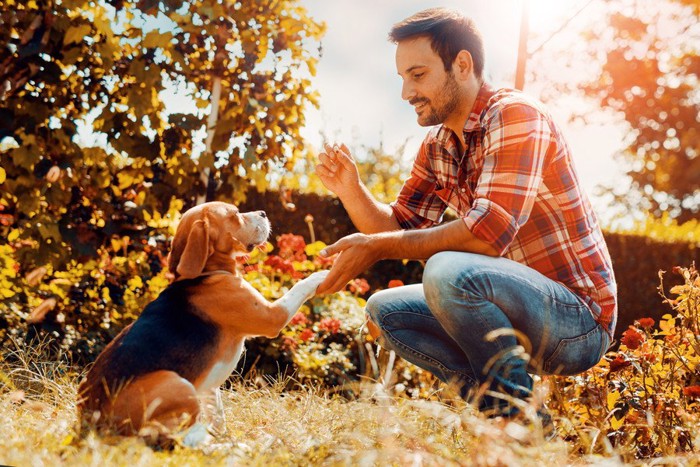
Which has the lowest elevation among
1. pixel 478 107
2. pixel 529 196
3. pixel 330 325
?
pixel 330 325

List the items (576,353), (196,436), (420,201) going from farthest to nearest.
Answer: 1. (420,201)
2. (576,353)
3. (196,436)

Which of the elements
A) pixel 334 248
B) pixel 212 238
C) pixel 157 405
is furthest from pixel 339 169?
pixel 157 405

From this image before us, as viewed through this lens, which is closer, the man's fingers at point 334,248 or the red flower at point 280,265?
the man's fingers at point 334,248

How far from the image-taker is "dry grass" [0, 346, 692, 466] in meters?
2.57

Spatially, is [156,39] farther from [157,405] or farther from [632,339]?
[632,339]

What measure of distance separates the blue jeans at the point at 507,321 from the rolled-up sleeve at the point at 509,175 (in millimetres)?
152

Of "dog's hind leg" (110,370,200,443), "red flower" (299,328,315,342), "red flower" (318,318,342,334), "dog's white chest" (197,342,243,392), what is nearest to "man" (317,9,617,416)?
"dog's white chest" (197,342,243,392)

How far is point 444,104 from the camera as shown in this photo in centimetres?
384

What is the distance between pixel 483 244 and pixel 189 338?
146 centimetres

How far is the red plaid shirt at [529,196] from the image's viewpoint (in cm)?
336

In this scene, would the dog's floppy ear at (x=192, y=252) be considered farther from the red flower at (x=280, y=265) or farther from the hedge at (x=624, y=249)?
the hedge at (x=624, y=249)

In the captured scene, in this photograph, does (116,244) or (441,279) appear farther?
(116,244)

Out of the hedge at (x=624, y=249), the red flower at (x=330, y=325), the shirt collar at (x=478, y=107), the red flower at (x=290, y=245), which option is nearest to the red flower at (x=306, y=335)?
the red flower at (x=330, y=325)

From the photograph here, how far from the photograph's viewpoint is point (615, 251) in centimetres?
890
